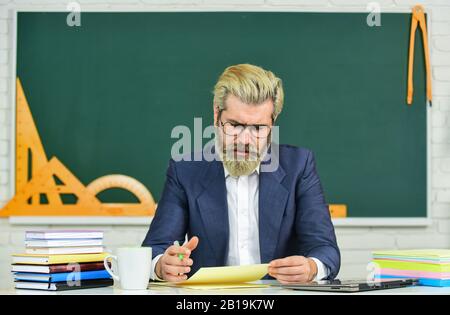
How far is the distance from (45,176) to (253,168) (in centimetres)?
160

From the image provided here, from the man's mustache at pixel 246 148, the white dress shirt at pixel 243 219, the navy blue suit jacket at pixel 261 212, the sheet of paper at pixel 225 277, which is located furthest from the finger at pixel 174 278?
the man's mustache at pixel 246 148

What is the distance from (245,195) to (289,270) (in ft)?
1.88

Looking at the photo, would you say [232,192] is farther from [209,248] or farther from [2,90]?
[2,90]

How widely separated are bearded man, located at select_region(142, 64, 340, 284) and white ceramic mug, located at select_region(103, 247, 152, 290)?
1.84ft

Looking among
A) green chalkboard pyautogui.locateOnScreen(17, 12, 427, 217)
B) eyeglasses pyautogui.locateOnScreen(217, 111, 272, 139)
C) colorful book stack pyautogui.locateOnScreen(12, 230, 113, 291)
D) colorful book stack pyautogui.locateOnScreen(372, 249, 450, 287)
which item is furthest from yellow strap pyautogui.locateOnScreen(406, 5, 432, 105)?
colorful book stack pyautogui.locateOnScreen(12, 230, 113, 291)

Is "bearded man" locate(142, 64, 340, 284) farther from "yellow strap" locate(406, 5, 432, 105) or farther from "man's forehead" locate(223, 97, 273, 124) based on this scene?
"yellow strap" locate(406, 5, 432, 105)

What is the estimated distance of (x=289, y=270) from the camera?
1.92 meters

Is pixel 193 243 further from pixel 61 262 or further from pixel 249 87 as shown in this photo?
pixel 249 87

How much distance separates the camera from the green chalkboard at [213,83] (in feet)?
12.2

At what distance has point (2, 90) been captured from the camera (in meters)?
3.74

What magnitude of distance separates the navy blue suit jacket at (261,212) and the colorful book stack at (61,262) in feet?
1.35
